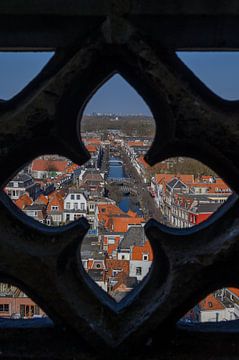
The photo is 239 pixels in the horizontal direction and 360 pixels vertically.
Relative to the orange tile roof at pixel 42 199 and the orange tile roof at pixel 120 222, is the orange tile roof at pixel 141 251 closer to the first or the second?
the orange tile roof at pixel 42 199

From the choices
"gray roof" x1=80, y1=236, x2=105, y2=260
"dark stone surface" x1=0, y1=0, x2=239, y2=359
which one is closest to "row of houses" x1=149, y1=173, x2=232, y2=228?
"dark stone surface" x1=0, y1=0, x2=239, y2=359

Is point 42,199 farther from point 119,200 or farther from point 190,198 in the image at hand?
point 119,200

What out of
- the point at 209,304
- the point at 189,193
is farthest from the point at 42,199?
the point at 209,304

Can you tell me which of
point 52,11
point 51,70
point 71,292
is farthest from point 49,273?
point 52,11

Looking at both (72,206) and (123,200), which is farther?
(123,200)

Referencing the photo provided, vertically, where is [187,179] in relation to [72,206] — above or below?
above

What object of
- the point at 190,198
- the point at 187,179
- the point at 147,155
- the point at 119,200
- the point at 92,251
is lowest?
the point at 92,251

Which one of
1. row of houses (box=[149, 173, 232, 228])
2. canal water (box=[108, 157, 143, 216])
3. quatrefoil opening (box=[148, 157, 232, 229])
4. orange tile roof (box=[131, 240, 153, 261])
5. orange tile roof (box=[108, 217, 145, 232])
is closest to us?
quatrefoil opening (box=[148, 157, 232, 229])

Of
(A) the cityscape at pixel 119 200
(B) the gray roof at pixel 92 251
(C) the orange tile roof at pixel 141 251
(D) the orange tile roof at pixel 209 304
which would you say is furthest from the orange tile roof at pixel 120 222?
(D) the orange tile roof at pixel 209 304

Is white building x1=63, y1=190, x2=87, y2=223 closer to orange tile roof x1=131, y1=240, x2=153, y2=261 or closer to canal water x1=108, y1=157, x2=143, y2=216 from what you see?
orange tile roof x1=131, y1=240, x2=153, y2=261
